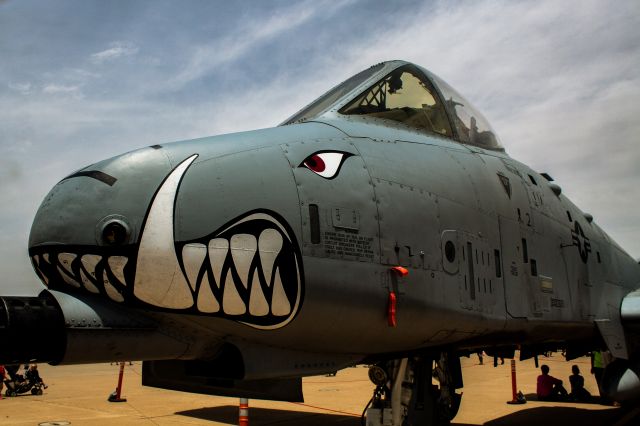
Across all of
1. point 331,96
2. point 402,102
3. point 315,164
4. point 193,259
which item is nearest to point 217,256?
point 193,259

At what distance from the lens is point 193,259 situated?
3.64 metres

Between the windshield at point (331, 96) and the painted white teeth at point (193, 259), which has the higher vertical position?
the windshield at point (331, 96)

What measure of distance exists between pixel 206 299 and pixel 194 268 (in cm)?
21

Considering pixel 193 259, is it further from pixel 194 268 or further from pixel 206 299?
pixel 206 299

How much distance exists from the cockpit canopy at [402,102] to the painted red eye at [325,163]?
0.90 m

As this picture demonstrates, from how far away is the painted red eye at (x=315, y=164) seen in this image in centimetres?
440

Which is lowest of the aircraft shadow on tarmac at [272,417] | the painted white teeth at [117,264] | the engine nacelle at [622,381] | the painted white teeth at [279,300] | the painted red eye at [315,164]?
the aircraft shadow on tarmac at [272,417]

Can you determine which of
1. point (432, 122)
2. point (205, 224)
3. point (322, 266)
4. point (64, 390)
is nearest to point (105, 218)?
point (205, 224)

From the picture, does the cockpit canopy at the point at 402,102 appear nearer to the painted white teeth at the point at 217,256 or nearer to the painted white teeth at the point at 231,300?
the painted white teeth at the point at 217,256

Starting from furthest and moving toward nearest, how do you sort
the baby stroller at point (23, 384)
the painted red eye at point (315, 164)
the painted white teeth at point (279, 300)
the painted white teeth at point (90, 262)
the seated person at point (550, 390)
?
the baby stroller at point (23, 384)
the seated person at point (550, 390)
the painted red eye at point (315, 164)
the painted white teeth at point (279, 300)
the painted white teeth at point (90, 262)

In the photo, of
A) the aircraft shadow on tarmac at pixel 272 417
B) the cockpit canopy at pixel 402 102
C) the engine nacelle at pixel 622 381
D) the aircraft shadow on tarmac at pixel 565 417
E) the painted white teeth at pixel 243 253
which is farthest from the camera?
the aircraft shadow on tarmac at pixel 565 417

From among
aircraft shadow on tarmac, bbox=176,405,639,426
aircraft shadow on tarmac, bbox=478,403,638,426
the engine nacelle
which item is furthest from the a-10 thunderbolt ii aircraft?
aircraft shadow on tarmac, bbox=478,403,638,426

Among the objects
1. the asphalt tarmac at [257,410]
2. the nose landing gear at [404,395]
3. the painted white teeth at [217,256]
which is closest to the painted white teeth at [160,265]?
the painted white teeth at [217,256]

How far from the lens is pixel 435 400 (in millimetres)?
6652
